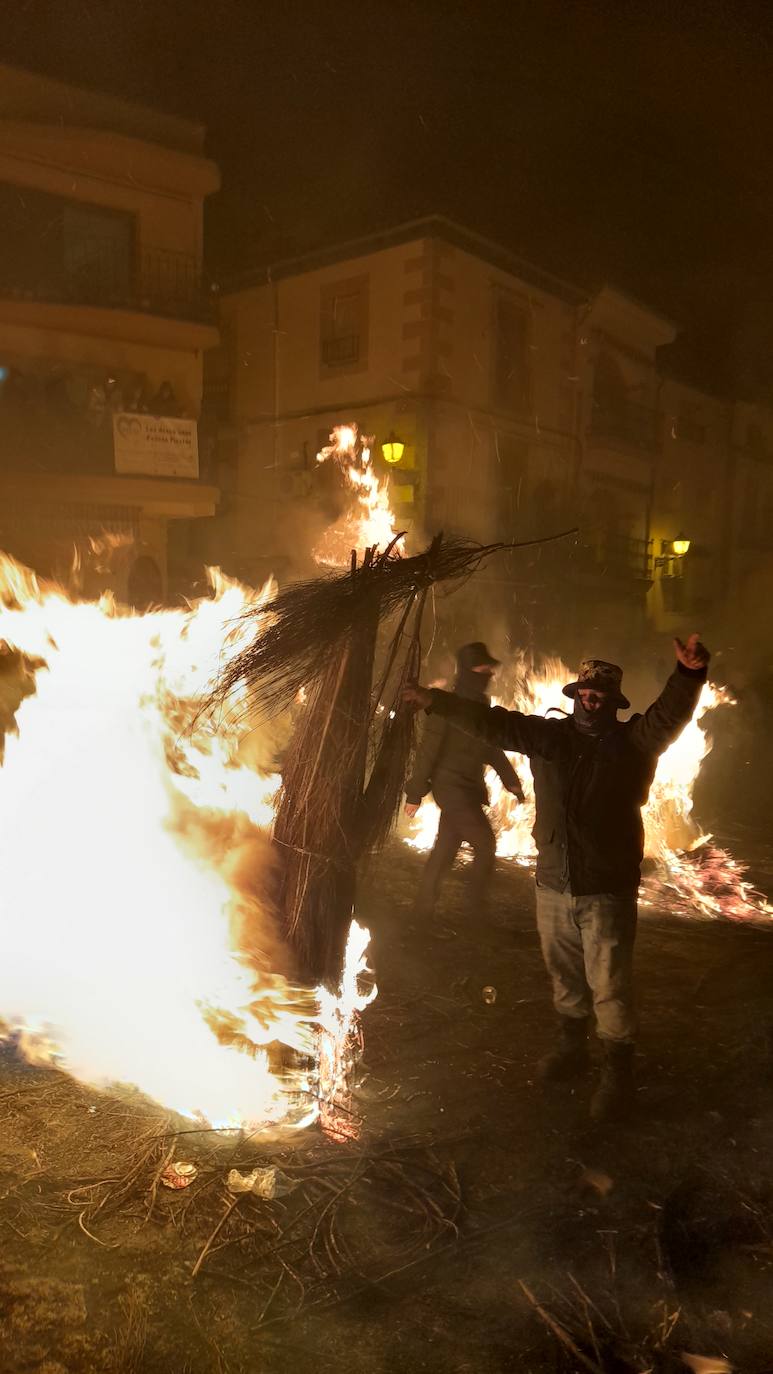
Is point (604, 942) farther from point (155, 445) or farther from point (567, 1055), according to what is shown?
point (155, 445)

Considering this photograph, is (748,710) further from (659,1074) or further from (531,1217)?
(531,1217)

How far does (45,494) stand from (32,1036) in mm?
12736

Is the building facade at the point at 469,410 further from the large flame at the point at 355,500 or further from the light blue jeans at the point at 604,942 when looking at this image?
the light blue jeans at the point at 604,942

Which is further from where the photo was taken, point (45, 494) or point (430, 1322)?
point (45, 494)

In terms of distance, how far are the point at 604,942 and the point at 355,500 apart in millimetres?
17104

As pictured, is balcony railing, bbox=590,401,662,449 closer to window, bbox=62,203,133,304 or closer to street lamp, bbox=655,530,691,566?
street lamp, bbox=655,530,691,566

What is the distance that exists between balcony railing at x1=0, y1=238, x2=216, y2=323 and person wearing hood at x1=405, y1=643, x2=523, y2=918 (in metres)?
12.7

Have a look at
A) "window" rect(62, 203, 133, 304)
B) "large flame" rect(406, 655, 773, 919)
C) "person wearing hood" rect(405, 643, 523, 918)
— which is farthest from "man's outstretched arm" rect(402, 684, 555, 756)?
"window" rect(62, 203, 133, 304)

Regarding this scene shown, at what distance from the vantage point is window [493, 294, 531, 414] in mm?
20641

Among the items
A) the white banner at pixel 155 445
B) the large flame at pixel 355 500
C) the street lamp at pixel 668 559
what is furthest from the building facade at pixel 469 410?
the white banner at pixel 155 445

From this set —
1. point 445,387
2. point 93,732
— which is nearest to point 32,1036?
point 93,732

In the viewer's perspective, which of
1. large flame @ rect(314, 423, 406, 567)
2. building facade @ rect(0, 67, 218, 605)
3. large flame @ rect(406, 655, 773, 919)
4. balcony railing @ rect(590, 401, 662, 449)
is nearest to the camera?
large flame @ rect(406, 655, 773, 919)

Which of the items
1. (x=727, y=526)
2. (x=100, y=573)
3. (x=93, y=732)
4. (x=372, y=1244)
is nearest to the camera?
(x=372, y=1244)

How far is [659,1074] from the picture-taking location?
4.45 metres
